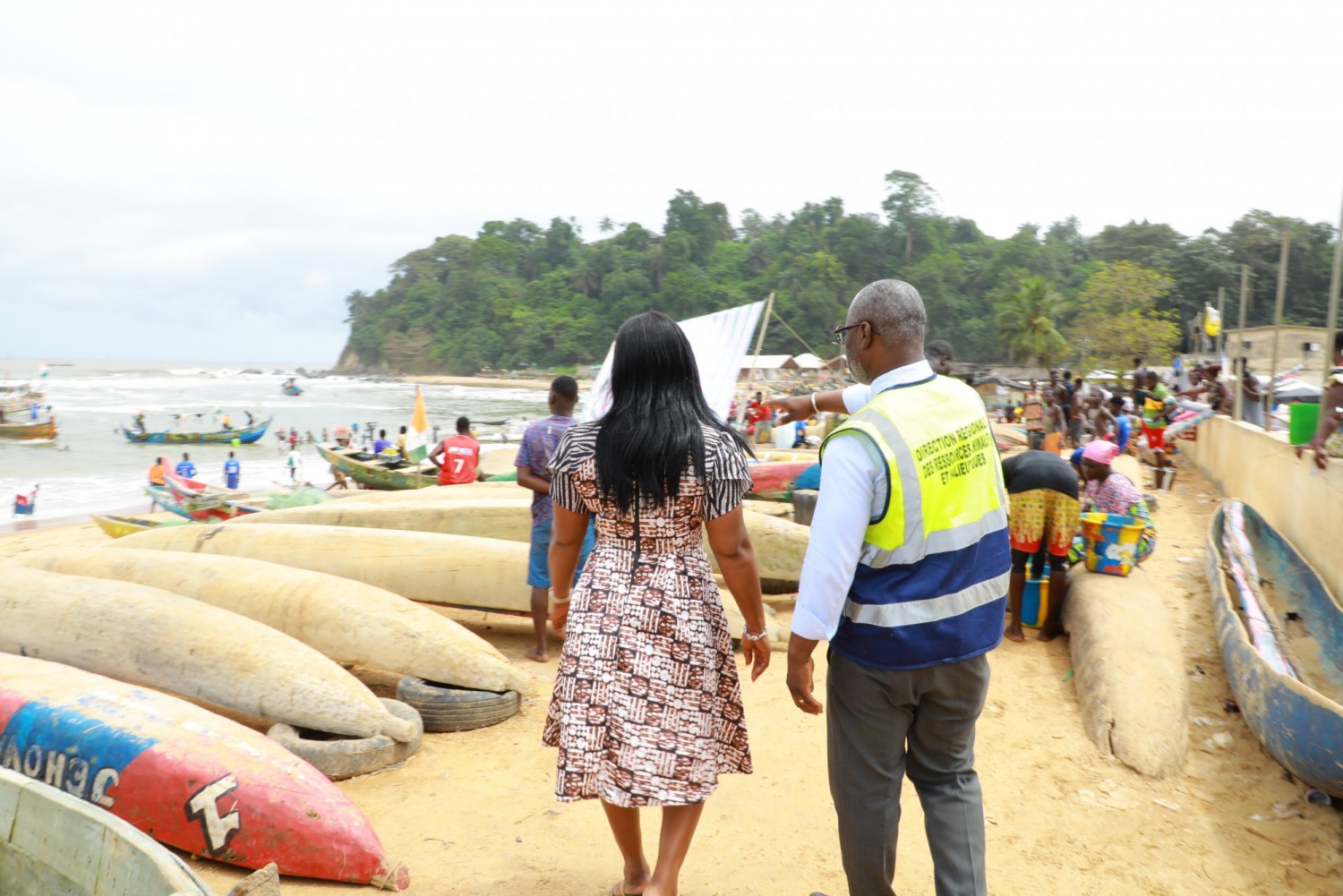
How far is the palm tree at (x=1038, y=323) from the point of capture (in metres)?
44.6

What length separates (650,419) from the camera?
234cm

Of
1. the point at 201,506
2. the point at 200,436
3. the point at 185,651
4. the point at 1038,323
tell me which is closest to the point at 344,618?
the point at 185,651

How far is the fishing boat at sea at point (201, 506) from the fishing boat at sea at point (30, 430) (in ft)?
74.2

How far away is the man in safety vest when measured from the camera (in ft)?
6.81

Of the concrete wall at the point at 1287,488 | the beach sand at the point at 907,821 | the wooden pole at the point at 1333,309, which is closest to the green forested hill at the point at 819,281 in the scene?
the concrete wall at the point at 1287,488

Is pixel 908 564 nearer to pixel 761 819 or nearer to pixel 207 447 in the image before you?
pixel 761 819

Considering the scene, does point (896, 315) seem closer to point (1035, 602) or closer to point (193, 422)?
point (1035, 602)

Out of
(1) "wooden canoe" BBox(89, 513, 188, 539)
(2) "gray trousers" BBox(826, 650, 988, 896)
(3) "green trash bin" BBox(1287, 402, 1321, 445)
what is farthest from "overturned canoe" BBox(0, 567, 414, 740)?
(1) "wooden canoe" BBox(89, 513, 188, 539)

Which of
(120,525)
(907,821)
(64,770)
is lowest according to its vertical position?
(120,525)

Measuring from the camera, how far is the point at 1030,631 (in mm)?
5695

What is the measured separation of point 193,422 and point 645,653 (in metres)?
47.3

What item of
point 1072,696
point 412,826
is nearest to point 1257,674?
point 1072,696

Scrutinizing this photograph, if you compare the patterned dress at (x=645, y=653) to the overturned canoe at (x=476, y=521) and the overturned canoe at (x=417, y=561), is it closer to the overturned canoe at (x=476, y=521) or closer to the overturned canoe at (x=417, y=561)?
the overturned canoe at (x=417, y=561)

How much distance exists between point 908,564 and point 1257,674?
2.75m
